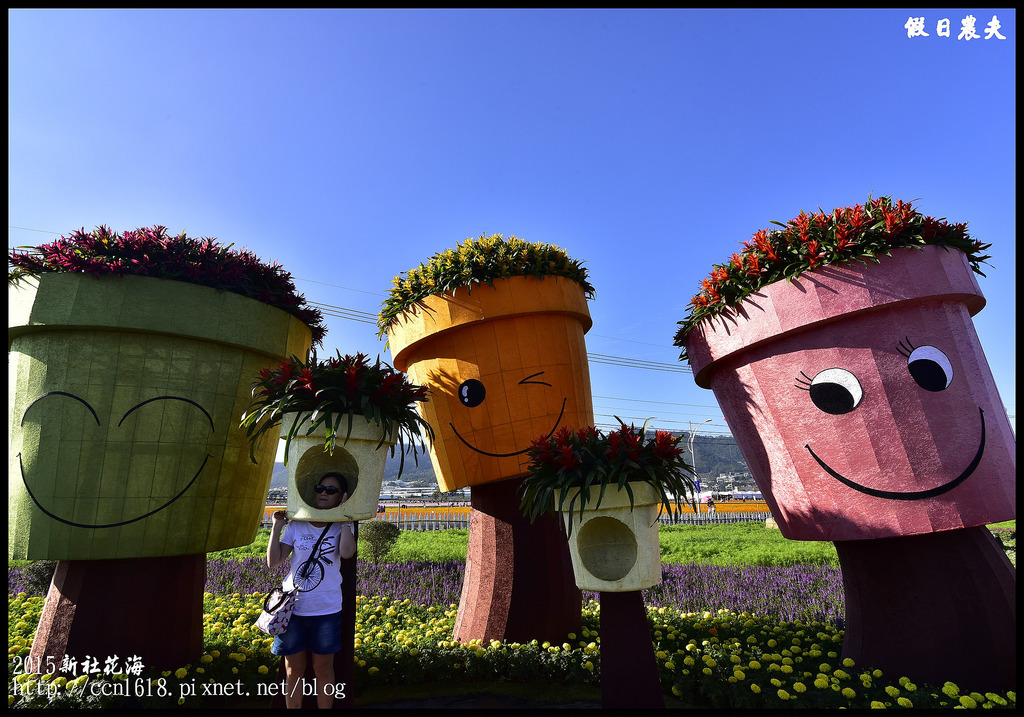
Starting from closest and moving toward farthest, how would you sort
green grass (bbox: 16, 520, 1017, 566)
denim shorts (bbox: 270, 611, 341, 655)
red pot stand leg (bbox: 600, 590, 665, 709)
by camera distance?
denim shorts (bbox: 270, 611, 341, 655) → red pot stand leg (bbox: 600, 590, 665, 709) → green grass (bbox: 16, 520, 1017, 566)

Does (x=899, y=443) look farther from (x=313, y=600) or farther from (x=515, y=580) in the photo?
(x=313, y=600)

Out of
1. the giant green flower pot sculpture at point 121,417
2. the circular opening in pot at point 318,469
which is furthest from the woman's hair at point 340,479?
the giant green flower pot sculpture at point 121,417

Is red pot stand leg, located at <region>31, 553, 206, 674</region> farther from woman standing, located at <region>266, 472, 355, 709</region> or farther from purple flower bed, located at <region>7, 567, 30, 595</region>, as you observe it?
purple flower bed, located at <region>7, 567, 30, 595</region>

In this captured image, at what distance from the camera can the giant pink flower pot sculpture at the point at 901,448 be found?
13.5 feet

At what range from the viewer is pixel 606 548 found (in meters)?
4.67

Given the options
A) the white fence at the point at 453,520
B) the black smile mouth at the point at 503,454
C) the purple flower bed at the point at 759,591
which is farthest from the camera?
the white fence at the point at 453,520

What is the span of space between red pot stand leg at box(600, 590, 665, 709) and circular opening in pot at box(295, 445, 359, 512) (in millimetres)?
2219

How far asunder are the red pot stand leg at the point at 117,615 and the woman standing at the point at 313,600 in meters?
1.81

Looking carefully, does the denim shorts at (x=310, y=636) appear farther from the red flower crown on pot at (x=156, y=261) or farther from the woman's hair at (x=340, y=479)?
the red flower crown on pot at (x=156, y=261)

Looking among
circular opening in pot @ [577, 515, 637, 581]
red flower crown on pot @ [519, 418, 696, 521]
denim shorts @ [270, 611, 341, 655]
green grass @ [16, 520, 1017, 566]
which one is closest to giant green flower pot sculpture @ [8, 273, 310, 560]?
denim shorts @ [270, 611, 341, 655]

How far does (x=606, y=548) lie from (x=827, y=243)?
324 centimetres

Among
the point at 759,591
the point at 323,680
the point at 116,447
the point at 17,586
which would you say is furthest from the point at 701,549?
the point at 17,586

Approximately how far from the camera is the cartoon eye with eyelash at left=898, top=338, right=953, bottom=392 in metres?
4.29

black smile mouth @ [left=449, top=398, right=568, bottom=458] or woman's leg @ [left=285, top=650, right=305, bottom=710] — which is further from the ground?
black smile mouth @ [left=449, top=398, right=568, bottom=458]
